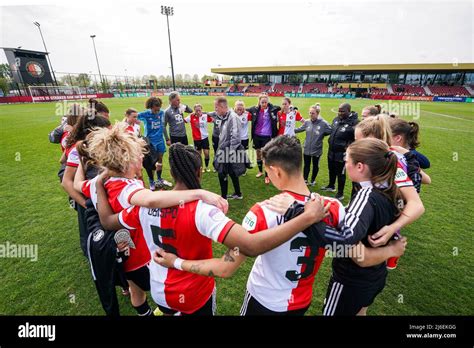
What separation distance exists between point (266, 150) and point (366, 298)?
160 cm

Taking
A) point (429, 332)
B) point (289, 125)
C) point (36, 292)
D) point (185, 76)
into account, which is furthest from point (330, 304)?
point (185, 76)

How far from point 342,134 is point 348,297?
4.12 meters

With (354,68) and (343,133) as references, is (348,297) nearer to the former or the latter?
(343,133)

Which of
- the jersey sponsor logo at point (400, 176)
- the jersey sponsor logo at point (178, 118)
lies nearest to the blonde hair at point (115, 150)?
the jersey sponsor logo at point (400, 176)

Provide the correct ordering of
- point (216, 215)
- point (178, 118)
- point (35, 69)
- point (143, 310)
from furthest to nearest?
1. point (35, 69)
2. point (178, 118)
3. point (143, 310)
4. point (216, 215)

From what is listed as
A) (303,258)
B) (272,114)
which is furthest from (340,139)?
(303,258)

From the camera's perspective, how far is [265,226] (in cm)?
158

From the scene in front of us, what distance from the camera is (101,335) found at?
190cm

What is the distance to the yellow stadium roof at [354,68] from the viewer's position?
160 feet

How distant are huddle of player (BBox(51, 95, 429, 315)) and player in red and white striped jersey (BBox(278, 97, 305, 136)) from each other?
16.9 feet

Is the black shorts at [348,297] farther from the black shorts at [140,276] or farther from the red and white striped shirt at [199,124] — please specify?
the red and white striped shirt at [199,124]

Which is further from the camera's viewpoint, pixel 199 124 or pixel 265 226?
pixel 199 124

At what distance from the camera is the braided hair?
5.33ft

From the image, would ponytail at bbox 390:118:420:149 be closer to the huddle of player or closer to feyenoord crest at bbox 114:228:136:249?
the huddle of player
